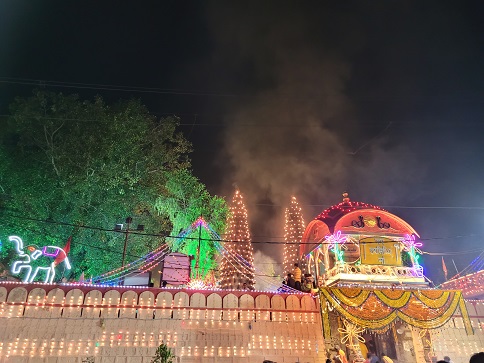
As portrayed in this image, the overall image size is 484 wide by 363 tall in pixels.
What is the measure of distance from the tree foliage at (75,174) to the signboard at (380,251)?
11.2 metres

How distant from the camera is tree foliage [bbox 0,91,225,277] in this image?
14773 millimetres

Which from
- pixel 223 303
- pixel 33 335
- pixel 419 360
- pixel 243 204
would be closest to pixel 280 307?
pixel 223 303

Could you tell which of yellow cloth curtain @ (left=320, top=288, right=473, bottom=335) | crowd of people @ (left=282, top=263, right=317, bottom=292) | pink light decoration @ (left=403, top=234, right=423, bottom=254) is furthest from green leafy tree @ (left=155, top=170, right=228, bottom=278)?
pink light decoration @ (left=403, top=234, right=423, bottom=254)

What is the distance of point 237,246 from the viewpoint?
25.5 m

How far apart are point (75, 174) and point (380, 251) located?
1444cm

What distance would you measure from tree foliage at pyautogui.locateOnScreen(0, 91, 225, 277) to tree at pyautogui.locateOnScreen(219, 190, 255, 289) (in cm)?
837

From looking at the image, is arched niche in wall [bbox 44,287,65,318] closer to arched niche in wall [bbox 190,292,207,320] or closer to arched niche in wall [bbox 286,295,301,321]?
arched niche in wall [bbox 190,292,207,320]

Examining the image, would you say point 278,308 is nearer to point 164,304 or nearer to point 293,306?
point 293,306

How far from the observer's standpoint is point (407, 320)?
448 inches

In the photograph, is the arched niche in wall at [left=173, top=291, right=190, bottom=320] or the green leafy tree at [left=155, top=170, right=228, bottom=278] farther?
the green leafy tree at [left=155, top=170, right=228, bottom=278]

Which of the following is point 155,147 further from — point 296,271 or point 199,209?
point 296,271

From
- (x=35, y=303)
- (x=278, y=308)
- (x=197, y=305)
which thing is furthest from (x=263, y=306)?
(x=35, y=303)

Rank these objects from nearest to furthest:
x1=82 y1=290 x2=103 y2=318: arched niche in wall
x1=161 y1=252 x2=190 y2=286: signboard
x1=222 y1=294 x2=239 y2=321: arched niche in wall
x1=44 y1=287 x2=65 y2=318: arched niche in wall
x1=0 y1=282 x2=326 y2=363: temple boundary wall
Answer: x1=0 y1=282 x2=326 y2=363: temple boundary wall
x1=44 y1=287 x2=65 y2=318: arched niche in wall
x1=82 y1=290 x2=103 y2=318: arched niche in wall
x1=222 y1=294 x2=239 y2=321: arched niche in wall
x1=161 y1=252 x2=190 y2=286: signboard

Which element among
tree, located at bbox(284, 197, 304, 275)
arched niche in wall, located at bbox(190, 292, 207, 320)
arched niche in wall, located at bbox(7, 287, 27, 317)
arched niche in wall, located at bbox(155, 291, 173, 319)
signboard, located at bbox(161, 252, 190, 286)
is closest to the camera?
arched niche in wall, located at bbox(7, 287, 27, 317)
